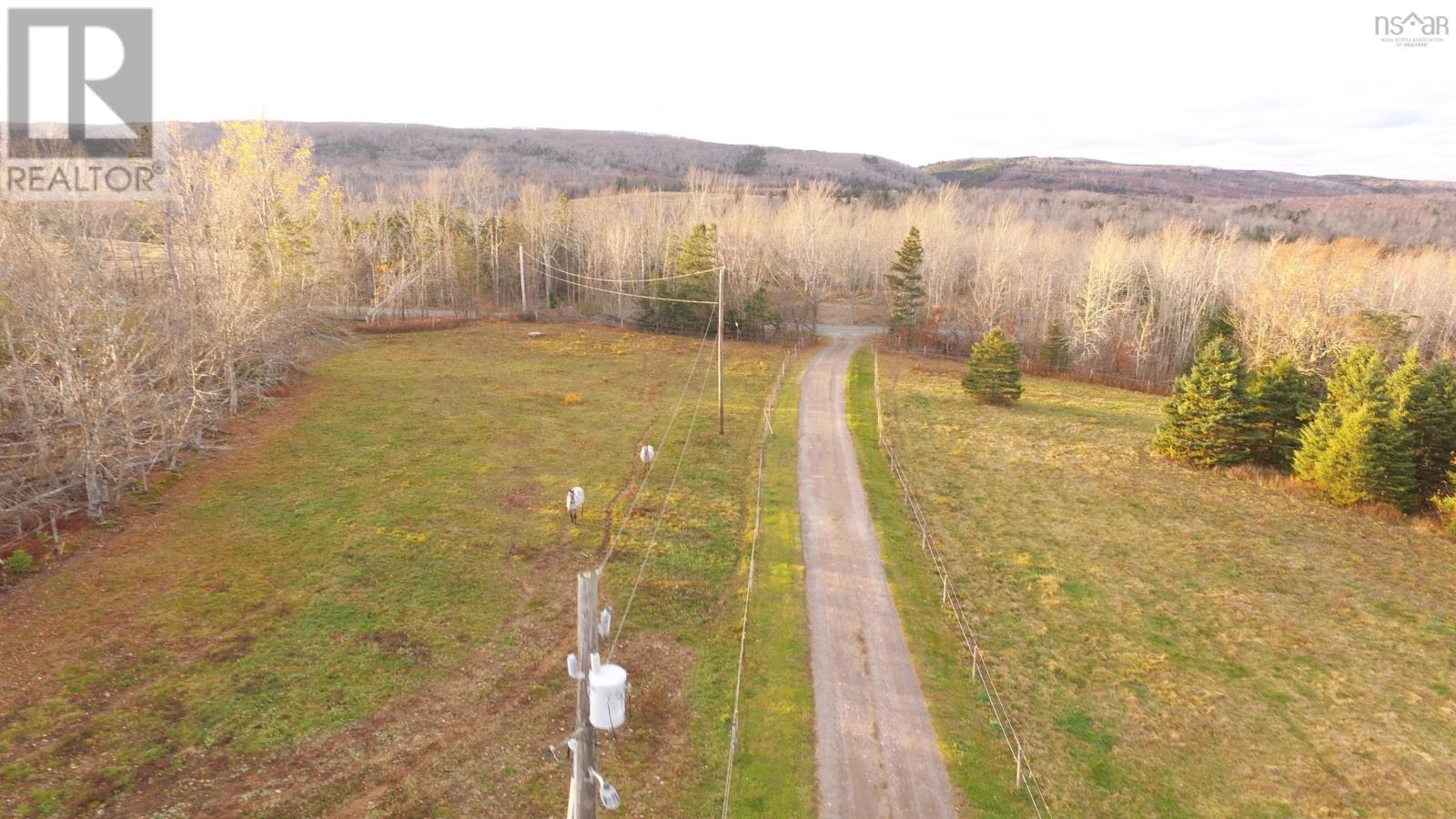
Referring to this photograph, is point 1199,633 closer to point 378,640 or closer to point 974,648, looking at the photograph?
point 974,648

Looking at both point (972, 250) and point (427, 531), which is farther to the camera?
point (972, 250)

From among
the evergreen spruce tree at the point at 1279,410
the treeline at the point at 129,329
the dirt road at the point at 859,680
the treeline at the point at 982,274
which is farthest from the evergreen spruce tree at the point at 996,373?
the treeline at the point at 129,329

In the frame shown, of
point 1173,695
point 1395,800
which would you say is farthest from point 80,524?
point 1395,800

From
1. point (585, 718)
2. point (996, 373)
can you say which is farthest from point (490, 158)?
point (585, 718)

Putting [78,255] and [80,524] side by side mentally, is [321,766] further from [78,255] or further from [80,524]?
[78,255]

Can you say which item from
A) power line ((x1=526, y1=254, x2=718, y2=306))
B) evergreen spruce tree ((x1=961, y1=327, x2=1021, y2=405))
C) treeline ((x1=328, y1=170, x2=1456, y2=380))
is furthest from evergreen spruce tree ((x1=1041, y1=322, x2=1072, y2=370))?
power line ((x1=526, y1=254, x2=718, y2=306))

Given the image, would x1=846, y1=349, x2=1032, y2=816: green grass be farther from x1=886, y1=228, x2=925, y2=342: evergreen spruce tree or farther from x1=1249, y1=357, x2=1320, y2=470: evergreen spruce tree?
x1=886, y1=228, x2=925, y2=342: evergreen spruce tree

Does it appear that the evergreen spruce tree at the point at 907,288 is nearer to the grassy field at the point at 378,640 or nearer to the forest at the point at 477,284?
the forest at the point at 477,284
